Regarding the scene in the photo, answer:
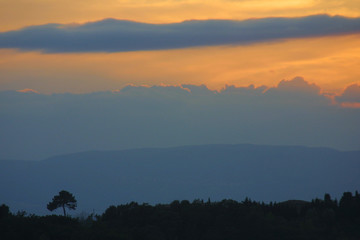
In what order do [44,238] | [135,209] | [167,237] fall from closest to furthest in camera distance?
[44,238]
[167,237]
[135,209]

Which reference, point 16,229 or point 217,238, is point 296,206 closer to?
point 217,238

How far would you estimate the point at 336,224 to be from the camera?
102000 millimetres

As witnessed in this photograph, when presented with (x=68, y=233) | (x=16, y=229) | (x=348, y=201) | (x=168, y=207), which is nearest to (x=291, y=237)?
(x=348, y=201)

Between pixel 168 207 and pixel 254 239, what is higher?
pixel 168 207

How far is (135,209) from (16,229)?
18818 mm

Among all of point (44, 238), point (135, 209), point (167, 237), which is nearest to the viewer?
point (44, 238)

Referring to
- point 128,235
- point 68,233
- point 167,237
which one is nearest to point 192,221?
point 167,237

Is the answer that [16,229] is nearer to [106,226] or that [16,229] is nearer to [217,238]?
[106,226]

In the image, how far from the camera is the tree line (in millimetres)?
97438

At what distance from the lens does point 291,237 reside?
9594 centimetres

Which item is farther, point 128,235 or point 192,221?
point 192,221

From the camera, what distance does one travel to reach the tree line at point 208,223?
97.4 metres

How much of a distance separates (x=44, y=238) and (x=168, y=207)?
2293cm

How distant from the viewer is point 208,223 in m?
103
